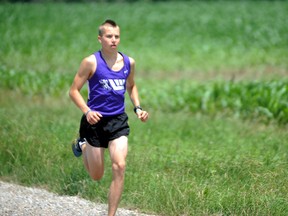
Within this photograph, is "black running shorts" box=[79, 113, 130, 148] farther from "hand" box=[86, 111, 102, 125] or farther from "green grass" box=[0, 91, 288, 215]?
"green grass" box=[0, 91, 288, 215]

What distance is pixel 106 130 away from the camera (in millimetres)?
7625

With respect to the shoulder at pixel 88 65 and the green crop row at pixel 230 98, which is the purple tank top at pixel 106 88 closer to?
the shoulder at pixel 88 65

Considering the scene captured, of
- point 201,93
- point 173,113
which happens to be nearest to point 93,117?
point 173,113

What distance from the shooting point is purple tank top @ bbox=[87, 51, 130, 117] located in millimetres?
7543

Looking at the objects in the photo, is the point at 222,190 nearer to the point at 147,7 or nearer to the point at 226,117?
the point at 226,117

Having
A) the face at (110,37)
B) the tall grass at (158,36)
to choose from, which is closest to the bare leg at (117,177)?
the face at (110,37)

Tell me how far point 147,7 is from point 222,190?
3544 centimetres

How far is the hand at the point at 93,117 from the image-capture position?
733 cm

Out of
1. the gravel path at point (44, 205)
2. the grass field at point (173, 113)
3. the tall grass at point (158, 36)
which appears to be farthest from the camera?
the tall grass at point (158, 36)

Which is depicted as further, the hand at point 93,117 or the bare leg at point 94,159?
the bare leg at point 94,159

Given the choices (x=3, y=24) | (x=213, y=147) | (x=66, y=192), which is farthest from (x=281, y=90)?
(x=3, y=24)

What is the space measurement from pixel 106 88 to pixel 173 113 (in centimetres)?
846

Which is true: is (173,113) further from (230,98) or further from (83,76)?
(83,76)

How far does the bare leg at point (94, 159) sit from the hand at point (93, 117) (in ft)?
1.55
